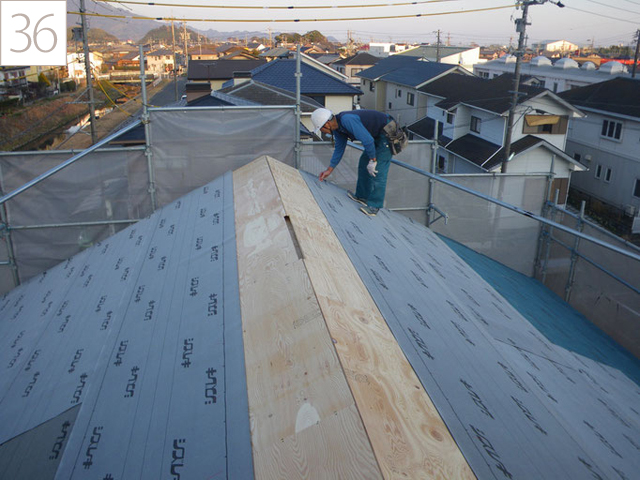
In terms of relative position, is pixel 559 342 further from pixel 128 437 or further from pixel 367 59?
pixel 367 59

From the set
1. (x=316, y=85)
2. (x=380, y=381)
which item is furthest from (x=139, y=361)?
(x=316, y=85)

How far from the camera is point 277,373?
3.01 metres

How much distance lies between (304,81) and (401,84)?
10.1m

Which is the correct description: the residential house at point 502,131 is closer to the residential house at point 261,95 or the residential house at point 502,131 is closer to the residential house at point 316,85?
the residential house at point 316,85

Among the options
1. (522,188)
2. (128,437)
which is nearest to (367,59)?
(522,188)

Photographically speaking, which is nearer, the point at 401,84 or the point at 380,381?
the point at 380,381

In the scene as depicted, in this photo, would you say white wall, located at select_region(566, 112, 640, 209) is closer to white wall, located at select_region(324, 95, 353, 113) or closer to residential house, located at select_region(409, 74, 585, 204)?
residential house, located at select_region(409, 74, 585, 204)

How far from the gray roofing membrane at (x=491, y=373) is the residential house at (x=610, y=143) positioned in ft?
51.5

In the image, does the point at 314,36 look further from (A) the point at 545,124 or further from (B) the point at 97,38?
(A) the point at 545,124

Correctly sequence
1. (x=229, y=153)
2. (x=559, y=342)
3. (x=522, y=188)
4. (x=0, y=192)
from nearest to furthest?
(x=559, y=342) → (x=0, y=192) → (x=229, y=153) → (x=522, y=188)

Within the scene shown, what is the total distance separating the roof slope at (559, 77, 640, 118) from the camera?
65.6 feet

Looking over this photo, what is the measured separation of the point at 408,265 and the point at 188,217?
272 centimetres

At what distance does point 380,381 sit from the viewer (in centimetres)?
284

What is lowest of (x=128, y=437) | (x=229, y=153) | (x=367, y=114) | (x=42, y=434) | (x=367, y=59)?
(x=42, y=434)
